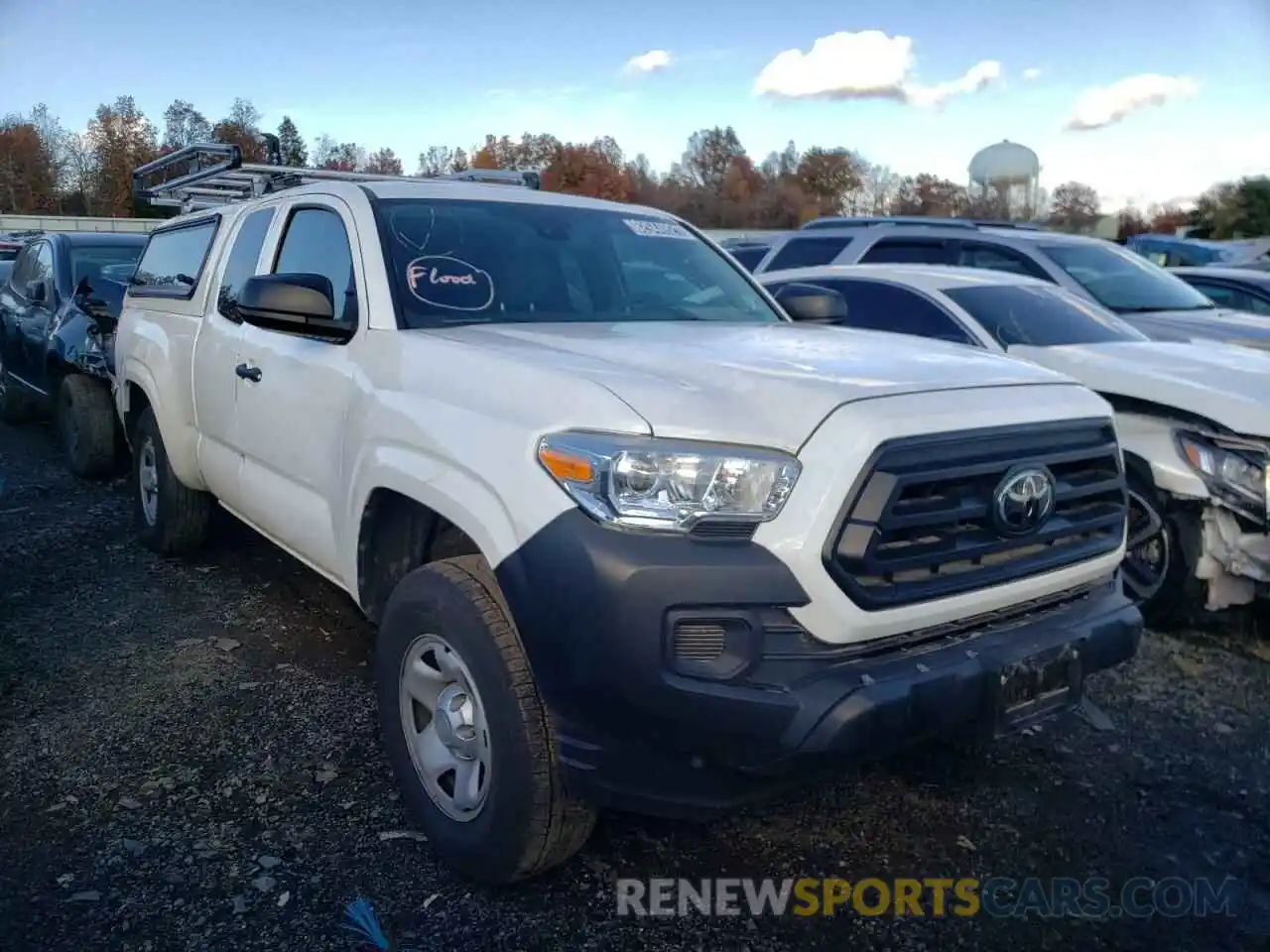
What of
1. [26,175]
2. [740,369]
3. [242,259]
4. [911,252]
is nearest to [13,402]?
[242,259]

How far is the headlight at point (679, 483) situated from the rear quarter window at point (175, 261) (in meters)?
3.31

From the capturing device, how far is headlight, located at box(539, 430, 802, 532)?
2.30 m

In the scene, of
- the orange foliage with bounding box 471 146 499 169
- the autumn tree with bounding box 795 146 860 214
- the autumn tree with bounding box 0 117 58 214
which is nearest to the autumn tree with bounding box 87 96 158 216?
the autumn tree with bounding box 0 117 58 214

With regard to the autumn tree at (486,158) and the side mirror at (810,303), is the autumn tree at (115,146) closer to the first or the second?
the autumn tree at (486,158)

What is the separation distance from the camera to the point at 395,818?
3.09m

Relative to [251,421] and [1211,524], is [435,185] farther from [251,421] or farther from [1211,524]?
[1211,524]

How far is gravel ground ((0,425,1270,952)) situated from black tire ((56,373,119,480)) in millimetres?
2873

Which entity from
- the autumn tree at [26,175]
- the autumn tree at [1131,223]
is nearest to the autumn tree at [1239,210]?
the autumn tree at [1131,223]

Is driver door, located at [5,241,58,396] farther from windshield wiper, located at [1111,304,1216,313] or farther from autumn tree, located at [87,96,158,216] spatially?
autumn tree, located at [87,96,158,216]

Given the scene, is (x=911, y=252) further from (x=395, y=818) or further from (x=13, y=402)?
(x=13, y=402)

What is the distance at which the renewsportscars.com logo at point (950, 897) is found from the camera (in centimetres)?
272

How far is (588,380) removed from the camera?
2512 millimetres

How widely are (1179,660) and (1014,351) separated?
1.81m

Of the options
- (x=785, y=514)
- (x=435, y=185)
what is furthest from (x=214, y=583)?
(x=785, y=514)
